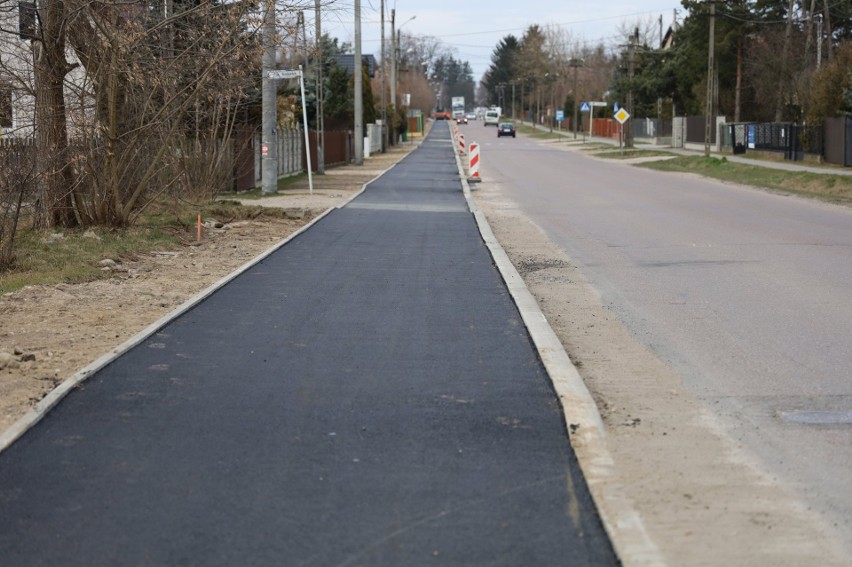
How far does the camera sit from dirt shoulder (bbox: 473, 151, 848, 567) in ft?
14.2

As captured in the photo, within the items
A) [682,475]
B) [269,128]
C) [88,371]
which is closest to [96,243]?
[88,371]

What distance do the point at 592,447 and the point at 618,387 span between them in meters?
1.59

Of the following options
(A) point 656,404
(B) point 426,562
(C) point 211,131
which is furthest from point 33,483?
(C) point 211,131

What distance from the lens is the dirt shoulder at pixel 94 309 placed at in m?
7.26

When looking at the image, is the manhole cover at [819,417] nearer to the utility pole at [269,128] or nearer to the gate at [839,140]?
the utility pole at [269,128]

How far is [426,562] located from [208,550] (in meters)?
0.87

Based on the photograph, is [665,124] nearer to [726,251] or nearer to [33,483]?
[726,251]

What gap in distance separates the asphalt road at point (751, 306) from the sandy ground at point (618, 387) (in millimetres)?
196

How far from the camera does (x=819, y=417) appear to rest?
21.0ft

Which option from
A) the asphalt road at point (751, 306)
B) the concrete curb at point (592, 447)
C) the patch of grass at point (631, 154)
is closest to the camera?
the concrete curb at point (592, 447)

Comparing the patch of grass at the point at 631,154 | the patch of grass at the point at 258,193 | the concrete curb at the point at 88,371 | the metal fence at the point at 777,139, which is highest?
the metal fence at the point at 777,139

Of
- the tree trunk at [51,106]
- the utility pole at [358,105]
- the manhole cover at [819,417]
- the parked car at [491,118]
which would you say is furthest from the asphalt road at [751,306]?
the parked car at [491,118]

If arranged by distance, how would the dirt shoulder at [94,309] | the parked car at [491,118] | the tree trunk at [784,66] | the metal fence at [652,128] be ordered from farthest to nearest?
1. the parked car at [491,118]
2. the metal fence at [652,128]
3. the tree trunk at [784,66]
4. the dirt shoulder at [94,309]

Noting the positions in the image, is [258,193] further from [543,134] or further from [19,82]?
[543,134]
